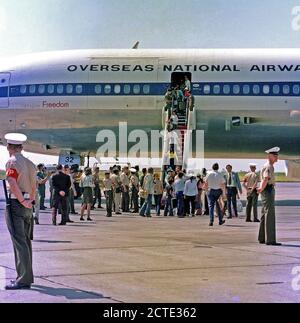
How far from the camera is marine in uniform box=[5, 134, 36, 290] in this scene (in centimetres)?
834

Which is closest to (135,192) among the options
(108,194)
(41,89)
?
(108,194)

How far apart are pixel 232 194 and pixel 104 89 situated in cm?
752

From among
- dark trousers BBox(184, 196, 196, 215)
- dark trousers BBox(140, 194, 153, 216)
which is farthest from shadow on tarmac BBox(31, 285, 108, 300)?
dark trousers BBox(184, 196, 196, 215)

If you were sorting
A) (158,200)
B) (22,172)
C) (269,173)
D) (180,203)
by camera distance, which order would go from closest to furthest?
1. (22,172)
2. (269,173)
3. (180,203)
4. (158,200)

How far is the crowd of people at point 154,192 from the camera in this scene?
17.2 m

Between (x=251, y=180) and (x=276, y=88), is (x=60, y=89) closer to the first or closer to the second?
(x=276, y=88)

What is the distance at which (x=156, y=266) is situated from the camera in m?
9.62

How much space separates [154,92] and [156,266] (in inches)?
661

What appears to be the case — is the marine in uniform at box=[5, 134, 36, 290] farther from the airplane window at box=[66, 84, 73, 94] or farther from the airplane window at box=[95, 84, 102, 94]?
the airplane window at box=[66, 84, 73, 94]

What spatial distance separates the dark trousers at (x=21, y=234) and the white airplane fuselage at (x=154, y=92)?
58.5 ft

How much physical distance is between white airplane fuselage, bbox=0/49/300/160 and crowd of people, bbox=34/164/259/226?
2.79 meters

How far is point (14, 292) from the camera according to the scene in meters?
7.86
